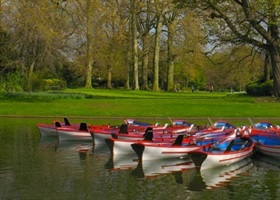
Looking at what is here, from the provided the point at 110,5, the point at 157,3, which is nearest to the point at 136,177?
the point at 110,5

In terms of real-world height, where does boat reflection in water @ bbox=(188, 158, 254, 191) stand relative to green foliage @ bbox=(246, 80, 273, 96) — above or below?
below

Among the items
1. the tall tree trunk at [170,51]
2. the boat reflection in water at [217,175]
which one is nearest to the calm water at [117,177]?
the boat reflection in water at [217,175]

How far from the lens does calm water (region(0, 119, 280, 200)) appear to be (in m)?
13.2

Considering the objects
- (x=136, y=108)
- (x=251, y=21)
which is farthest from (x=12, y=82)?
(x=251, y=21)

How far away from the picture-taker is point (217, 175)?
16.0m

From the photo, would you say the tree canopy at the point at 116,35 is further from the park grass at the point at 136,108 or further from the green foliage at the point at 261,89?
the park grass at the point at 136,108

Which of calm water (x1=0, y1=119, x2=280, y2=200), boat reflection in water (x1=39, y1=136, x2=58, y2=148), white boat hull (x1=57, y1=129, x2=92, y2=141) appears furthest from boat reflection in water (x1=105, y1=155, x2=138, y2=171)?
white boat hull (x1=57, y1=129, x2=92, y2=141)

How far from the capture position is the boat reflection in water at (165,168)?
15812mm

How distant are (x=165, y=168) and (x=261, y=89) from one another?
121ft

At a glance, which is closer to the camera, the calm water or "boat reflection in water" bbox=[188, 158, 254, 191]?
the calm water

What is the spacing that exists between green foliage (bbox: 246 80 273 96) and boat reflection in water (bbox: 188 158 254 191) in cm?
3235

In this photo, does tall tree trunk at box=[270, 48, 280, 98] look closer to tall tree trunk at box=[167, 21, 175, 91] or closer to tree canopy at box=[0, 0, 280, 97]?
tree canopy at box=[0, 0, 280, 97]

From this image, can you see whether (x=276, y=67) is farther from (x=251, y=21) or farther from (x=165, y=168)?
(x=165, y=168)

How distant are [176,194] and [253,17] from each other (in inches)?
1115
